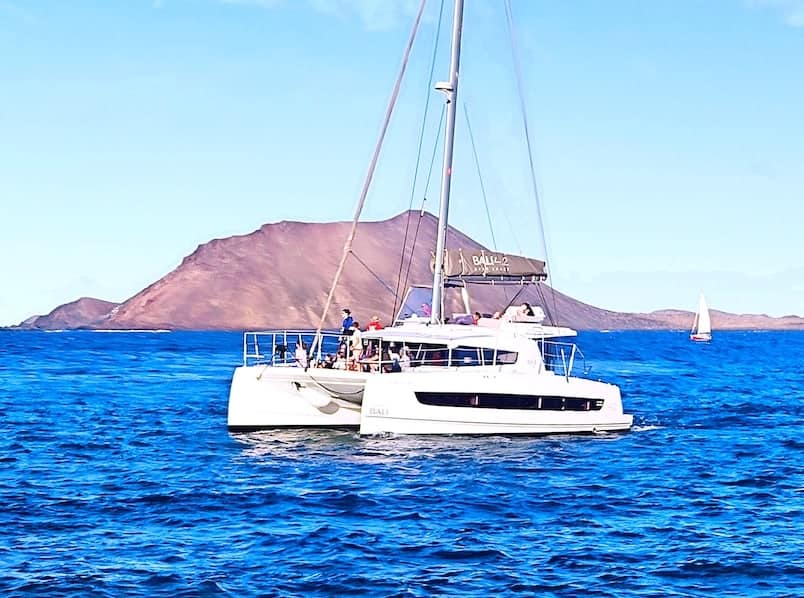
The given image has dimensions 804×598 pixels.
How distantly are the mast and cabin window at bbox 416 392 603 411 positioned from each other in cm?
352

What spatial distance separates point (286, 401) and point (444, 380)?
4245mm

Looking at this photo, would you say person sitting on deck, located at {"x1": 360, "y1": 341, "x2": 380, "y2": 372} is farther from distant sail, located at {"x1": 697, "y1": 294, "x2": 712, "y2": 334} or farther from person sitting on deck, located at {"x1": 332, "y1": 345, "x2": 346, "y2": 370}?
distant sail, located at {"x1": 697, "y1": 294, "x2": 712, "y2": 334}

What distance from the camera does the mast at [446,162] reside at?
2869 cm

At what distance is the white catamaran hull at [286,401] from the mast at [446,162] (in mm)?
3527

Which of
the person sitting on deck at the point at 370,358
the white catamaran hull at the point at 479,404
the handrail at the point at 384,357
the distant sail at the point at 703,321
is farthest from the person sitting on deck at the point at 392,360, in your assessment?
the distant sail at the point at 703,321

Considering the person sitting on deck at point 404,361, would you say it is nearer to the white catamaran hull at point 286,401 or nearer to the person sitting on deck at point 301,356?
the white catamaran hull at point 286,401

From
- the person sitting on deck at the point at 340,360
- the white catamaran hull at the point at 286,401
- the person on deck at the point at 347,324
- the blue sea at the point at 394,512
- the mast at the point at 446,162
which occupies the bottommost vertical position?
the blue sea at the point at 394,512

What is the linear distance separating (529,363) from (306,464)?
7.01 m

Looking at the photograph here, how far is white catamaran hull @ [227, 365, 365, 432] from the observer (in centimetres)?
2598

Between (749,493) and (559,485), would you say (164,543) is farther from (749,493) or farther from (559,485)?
(749,493)

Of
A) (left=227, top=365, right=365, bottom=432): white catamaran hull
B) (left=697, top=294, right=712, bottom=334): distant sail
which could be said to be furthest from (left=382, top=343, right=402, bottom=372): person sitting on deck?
(left=697, top=294, right=712, bottom=334): distant sail

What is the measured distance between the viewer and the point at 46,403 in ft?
130

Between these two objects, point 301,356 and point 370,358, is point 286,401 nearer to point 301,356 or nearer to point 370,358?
point 301,356

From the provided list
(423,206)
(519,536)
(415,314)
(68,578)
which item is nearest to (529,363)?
(415,314)
